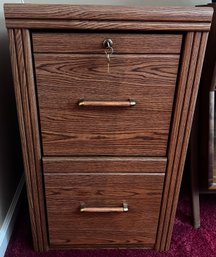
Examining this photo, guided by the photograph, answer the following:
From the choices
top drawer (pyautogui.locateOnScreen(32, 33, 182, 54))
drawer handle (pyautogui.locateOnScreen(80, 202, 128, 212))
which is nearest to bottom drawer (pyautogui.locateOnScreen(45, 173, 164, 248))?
drawer handle (pyautogui.locateOnScreen(80, 202, 128, 212))

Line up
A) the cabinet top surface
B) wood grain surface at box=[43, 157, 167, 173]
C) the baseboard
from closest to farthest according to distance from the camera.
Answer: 1. the cabinet top surface
2. wood grain surface at box=[43, 157, 167, 173]
3. the baseboard

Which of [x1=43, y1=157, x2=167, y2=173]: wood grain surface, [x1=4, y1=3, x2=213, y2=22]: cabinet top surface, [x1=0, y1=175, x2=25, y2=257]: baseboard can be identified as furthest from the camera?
[x1=0, y1=175, x2=25, y2=257]: baseboard

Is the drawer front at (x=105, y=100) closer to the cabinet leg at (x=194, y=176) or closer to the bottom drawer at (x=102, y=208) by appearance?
the bottom drawer at (x=102, y=208)

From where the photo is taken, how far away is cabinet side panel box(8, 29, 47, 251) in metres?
0.64

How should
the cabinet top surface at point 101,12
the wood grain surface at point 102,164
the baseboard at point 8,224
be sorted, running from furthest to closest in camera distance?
1. the baseboard at point 8,224
2. the wood grain surface at point 102,164
3. the cabinet top surface at point 101,12

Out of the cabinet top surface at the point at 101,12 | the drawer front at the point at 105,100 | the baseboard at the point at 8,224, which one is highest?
the cabinet top surface at the point at 101,12

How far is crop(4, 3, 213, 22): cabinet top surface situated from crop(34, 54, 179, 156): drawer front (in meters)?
0.08

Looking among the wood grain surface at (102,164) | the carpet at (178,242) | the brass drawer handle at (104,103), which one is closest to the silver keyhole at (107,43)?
the brass drawer handle at (104,103)

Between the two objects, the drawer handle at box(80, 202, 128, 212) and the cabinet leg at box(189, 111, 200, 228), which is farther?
the cabinet leg at box(189, 111, 200, 228)

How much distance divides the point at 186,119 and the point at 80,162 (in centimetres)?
29

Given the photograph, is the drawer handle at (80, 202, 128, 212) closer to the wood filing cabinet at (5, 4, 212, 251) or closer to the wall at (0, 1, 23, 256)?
the wood filing cabinet at (5, 4, 212, 251)

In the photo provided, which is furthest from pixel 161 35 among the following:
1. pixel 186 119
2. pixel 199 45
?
pixel 186 119

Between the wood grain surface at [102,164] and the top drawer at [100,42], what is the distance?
0.28 m

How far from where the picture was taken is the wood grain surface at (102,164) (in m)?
0.76
